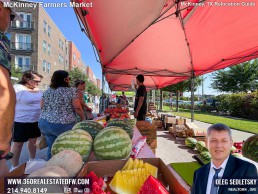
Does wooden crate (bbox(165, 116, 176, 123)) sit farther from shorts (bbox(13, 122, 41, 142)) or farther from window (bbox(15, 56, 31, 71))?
window (bbox(15, 56, 31, 71))

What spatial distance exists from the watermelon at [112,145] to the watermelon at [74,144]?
0.36ft

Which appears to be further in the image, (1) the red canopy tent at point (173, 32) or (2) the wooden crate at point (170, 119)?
(2) the wooden crate at point (170, 119)

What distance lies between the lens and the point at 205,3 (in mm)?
3705

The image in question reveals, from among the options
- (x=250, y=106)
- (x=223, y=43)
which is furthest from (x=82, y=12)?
(x=250, y=106)

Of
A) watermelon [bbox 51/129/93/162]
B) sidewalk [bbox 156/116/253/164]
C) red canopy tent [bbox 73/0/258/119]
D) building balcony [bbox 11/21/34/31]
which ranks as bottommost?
sidewalk [bbox 156/116/253/164]

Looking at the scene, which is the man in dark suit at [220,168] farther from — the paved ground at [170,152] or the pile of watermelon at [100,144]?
the paved ground at [170,152]

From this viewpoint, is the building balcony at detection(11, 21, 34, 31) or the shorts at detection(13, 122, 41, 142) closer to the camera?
the shorts at detection(13, 122, 41, 142)

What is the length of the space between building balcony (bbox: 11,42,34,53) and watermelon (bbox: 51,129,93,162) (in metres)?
37.1

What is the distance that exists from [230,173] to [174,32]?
418cm

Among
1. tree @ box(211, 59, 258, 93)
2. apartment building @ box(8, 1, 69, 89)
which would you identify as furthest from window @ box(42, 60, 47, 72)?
tree @ box(211, 59, 258, 93)

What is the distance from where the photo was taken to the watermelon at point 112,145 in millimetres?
1963

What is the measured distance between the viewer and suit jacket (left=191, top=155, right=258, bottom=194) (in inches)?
60.1

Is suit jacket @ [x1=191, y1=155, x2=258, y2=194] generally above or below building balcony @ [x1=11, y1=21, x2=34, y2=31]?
below

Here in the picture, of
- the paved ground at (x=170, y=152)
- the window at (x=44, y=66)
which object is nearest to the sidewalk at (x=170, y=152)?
the paved ground at (x=170, y=152)
